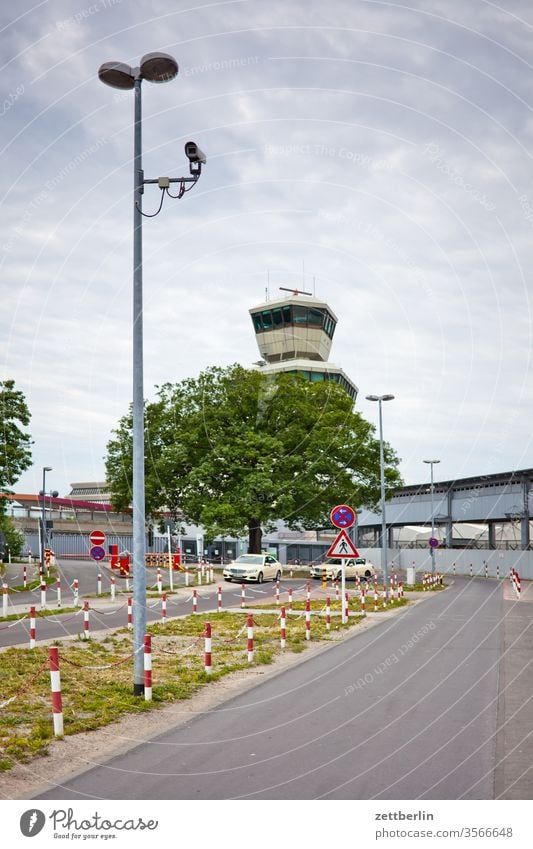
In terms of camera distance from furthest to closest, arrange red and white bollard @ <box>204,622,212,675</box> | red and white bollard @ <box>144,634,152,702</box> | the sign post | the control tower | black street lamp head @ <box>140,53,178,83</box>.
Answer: the control tower
the sign post
red and white bollard @ <box>204,622,212,675</box>
red and white bollard @ <box>144,634,152,702</box>
black street lamp head @ <box>140,53,178,83</box>

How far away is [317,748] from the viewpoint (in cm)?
830

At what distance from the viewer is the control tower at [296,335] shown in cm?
7906

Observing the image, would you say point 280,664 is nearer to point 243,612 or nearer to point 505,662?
point 505,662

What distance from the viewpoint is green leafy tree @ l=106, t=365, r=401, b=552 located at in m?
46.1

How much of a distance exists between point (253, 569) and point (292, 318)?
42055 mm

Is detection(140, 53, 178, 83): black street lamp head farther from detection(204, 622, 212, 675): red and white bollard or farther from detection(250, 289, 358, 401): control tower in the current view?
detection(250, 289, 358, 401): control tower

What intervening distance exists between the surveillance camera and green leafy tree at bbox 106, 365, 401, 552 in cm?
3447

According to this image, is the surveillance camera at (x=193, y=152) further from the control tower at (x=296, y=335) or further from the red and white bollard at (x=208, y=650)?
the control tower at (x=296, y=335)

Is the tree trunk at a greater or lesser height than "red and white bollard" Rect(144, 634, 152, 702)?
greater

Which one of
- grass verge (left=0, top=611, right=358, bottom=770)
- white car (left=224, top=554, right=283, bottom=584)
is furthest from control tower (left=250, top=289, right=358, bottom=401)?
grass verge (left=0, top=611, right=358, bottom=770)

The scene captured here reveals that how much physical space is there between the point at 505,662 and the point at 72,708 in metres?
8.60

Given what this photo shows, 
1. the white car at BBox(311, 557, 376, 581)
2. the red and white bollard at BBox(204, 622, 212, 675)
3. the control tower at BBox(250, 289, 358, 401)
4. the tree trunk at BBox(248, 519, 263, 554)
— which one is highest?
the control tower at BBox(250, 289, 358, 401)

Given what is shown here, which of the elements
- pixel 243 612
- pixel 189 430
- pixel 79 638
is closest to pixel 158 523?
pixel 189 430

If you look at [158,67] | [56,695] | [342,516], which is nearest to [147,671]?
[56,695]
